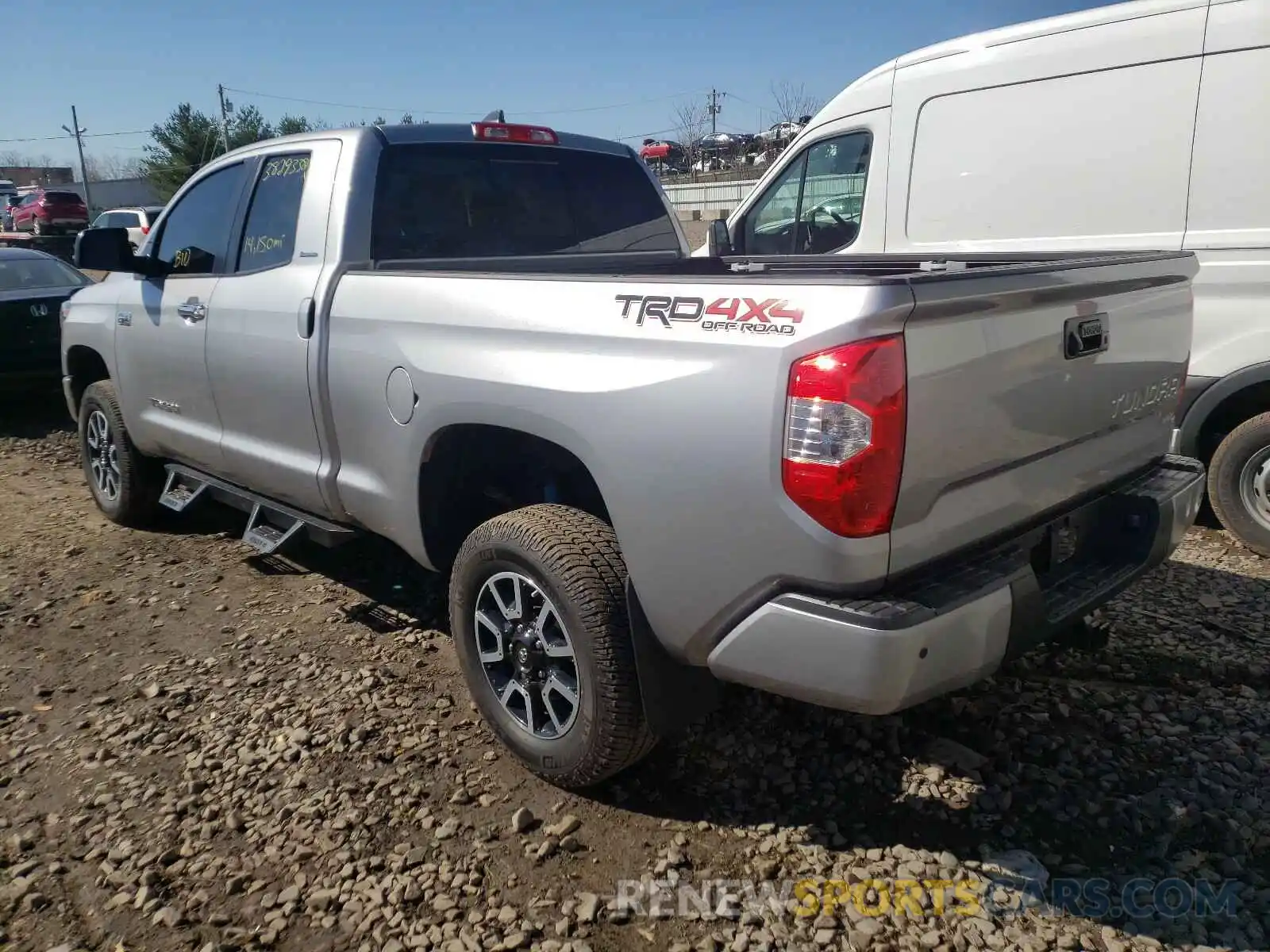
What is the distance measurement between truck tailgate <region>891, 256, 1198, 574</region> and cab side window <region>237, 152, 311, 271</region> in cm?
262

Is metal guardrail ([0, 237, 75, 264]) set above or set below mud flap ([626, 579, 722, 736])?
above

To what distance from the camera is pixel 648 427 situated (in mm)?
2318

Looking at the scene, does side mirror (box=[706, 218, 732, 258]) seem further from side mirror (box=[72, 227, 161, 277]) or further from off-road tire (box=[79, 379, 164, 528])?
off-road tire (box=[79, 379, 164, 528])

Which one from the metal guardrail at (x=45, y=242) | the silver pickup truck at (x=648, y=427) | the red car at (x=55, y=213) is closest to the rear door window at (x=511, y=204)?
the silver pickup truck at (x=648, y=427)

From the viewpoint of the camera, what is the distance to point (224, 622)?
4.23 meters

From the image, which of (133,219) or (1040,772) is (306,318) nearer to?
(1040,772)

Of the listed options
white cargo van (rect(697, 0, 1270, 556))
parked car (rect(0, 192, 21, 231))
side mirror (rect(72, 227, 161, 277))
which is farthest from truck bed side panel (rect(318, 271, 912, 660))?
parked car (rect(0, 192, 21, 231))

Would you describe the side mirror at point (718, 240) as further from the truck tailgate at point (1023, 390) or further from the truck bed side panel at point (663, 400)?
the truck tailgate at point (1023, 390)

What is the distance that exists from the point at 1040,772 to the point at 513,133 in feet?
10.2

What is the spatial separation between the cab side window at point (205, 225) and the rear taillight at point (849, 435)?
3.12 meters

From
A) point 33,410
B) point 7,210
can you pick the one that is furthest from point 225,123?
point 33,410

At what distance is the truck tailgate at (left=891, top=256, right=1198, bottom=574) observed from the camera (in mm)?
2109

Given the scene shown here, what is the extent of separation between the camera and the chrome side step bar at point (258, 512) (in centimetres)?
380

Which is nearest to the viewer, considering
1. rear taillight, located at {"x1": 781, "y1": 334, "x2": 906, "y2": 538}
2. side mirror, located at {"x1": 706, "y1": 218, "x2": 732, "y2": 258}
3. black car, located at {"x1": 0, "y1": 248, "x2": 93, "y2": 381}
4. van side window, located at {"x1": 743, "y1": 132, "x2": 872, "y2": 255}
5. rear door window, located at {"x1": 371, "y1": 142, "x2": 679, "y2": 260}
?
rear taillight, located at {"x1": 781, "y1": 334, "x2": 906, "y2": 538}
